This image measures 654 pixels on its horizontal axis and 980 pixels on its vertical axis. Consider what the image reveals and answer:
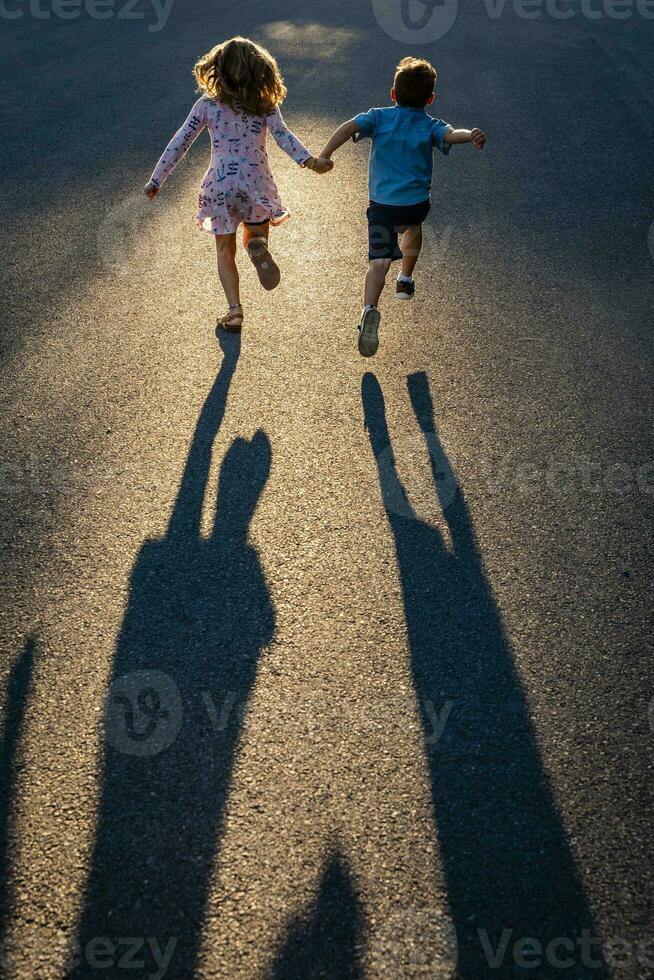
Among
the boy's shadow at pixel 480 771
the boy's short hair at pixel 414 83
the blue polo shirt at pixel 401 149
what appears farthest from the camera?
the blue polo shirt at pixel 401 149

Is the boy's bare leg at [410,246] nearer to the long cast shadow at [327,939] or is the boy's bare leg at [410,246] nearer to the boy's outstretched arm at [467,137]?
the boy's outstretched arm at [467,137]

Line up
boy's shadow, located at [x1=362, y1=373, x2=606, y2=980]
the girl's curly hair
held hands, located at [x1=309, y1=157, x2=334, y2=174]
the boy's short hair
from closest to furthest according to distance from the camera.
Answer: boy's shadow, located at [x1=362, y1=373, x2=606, y2=980]
the girl's curly hair
the boy's short hair
held hands, located at [x1=309, y1=157, x2=334, y2=174]

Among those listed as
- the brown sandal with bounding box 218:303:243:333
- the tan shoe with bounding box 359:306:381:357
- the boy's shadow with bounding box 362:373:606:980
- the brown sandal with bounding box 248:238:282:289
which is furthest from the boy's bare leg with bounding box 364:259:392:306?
the boy's shadow with bounding box 362:373:606:980

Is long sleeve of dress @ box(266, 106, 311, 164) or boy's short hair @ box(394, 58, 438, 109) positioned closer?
boy's short hair @ box(394, 58, 438, 109)

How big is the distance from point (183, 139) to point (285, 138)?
2.00 feet

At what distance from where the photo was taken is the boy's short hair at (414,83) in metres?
4.59

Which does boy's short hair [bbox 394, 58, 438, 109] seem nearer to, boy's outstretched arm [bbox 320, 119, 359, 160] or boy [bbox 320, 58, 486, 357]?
boy [bbox 320, 58, 486, 357]

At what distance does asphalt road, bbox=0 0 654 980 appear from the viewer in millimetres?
2416

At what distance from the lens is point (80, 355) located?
488 centimetres

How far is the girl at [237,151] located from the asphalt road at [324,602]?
1.72 ft

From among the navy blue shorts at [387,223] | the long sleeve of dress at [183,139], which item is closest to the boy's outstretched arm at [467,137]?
the navy blue shorts at [387,223]

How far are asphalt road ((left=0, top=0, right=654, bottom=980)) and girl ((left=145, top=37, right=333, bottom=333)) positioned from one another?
0.52 meters

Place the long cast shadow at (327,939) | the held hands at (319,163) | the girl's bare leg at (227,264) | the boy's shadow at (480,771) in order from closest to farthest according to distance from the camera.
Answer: the long cast shadow at (327,939)
the boy's shadow at (480,771)
the held hands at (319,163)
the girl's bare leg at (227,264)

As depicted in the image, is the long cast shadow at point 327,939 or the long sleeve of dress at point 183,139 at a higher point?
the long sleeve of dress at point 183,139
